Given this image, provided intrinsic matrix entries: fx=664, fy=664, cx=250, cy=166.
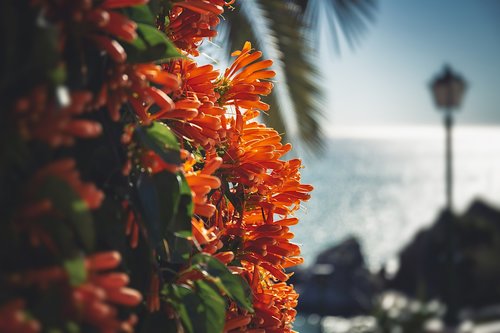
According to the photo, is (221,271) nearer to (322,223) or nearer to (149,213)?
(149,213)

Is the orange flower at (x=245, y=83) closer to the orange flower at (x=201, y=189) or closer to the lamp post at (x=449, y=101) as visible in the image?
the orange flower at (x=201, y=189)

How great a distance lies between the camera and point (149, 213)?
70 cm

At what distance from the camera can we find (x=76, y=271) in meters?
0.53

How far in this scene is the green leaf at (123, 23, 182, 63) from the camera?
71 cm

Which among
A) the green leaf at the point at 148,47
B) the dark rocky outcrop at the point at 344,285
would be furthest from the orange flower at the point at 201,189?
the dark rocky outcrop at the point at 344,285

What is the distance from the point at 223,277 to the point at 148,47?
0.94 feet

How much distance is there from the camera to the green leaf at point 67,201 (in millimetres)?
538

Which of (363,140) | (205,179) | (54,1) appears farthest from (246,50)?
(363,140)

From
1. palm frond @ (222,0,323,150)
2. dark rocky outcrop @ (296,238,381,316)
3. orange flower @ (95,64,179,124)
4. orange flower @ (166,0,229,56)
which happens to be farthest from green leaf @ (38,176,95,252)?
dark rocky outcrop @ (296,238,381,316)

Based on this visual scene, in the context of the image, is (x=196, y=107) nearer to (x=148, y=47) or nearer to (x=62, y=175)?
(x=148, y=47)

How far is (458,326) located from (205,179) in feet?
29.8

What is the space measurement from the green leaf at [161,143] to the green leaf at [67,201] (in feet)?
0.54

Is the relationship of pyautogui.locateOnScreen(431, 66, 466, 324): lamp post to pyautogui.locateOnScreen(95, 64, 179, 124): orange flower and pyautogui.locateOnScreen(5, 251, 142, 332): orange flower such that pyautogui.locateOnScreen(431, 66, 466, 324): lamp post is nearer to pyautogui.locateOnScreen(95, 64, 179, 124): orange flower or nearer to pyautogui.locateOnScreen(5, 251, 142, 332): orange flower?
pyautogui.locateOnScreen(95, 64, 179, 124): orange flower

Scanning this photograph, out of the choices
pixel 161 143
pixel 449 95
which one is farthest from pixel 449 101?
pixel 161 143
